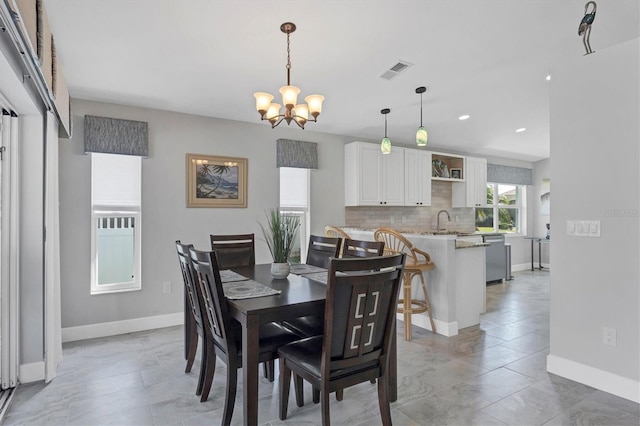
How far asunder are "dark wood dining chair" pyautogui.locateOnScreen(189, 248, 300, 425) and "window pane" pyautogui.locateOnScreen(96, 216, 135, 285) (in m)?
2.13

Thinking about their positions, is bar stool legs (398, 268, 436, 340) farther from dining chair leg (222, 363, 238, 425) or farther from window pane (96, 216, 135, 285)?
window pane (96, 216, 135, 285)

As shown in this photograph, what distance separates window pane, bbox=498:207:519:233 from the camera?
769 centimetres

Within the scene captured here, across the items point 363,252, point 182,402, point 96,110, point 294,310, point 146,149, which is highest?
point 96,110

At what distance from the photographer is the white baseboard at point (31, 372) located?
258 centimetres

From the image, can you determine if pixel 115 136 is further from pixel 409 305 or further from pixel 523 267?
pixel 523 267

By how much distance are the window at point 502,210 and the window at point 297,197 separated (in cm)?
413

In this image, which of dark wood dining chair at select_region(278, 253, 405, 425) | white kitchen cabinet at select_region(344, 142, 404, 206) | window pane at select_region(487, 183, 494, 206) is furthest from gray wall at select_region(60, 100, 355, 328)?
window pane at select_region(487, 183, 494, 206)

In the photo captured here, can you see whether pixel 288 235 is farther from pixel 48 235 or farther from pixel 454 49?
pixel 454 49

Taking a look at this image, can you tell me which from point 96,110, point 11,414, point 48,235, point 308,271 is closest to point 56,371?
point 11,414

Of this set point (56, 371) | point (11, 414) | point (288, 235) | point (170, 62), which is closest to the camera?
point (11, 414)

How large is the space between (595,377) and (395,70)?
2.84 meters

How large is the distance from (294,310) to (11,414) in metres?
1.92

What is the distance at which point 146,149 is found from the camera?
3.80 m

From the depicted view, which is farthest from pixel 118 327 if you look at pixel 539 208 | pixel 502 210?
pixel 539 208
